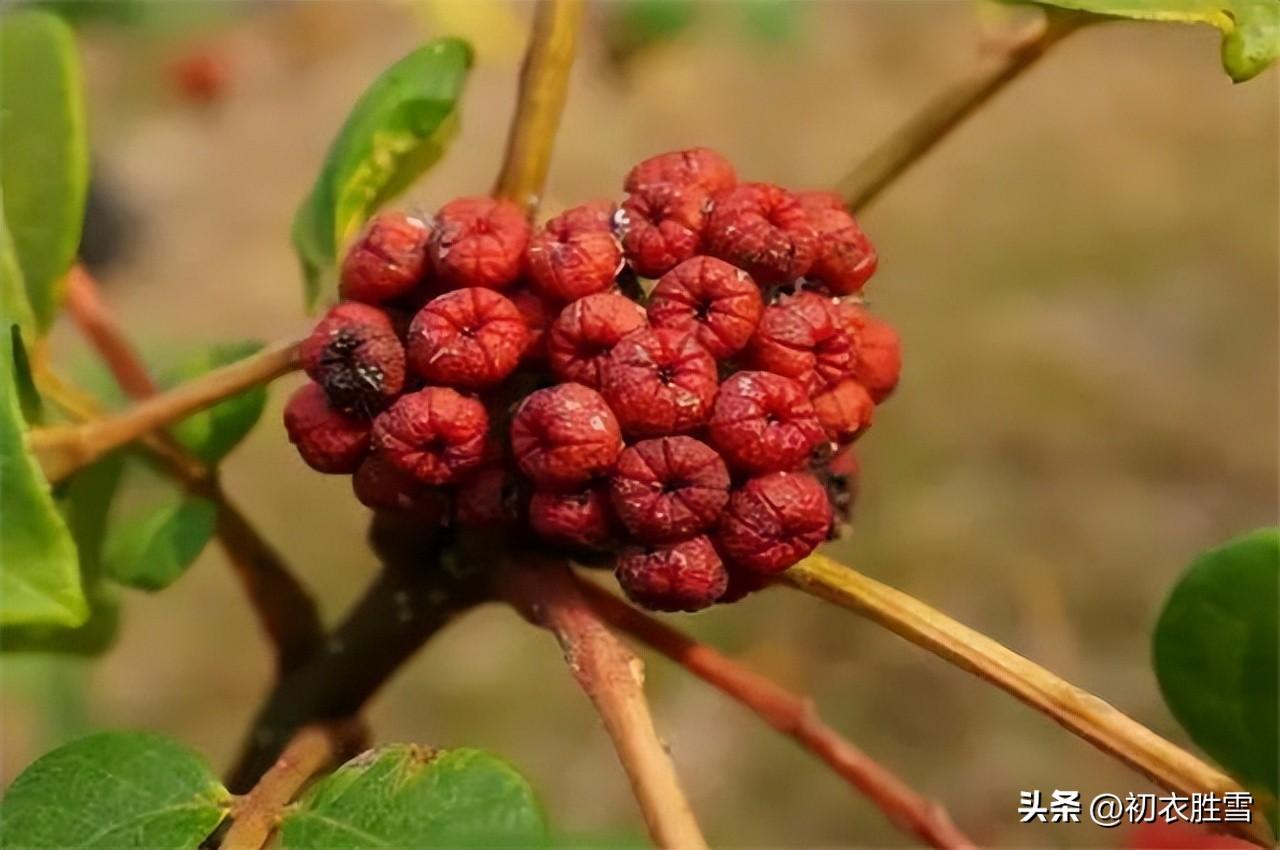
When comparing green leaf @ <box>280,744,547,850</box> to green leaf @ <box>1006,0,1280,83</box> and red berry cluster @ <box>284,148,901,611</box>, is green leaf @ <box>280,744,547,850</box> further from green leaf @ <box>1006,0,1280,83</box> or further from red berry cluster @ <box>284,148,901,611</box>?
green leaf @ <box>1006,0,1280,83</box>

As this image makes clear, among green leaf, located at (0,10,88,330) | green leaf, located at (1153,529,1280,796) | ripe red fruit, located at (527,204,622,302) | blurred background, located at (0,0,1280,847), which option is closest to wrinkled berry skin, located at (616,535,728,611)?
ripe red fruit, located at (527,204,622,302)

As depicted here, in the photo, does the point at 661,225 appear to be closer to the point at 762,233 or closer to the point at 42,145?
the point at 762,233

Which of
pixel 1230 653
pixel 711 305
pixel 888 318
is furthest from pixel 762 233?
pixel 888 318

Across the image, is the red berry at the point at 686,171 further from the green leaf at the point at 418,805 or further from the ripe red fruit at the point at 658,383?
Result: the green leaf at the point at 418,805

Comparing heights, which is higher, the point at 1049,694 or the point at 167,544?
the point at 1049,694

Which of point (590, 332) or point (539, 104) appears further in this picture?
point (539, 104)

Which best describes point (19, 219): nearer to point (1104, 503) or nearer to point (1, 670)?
point (1, 670)

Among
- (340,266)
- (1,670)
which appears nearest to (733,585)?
(340,266)
